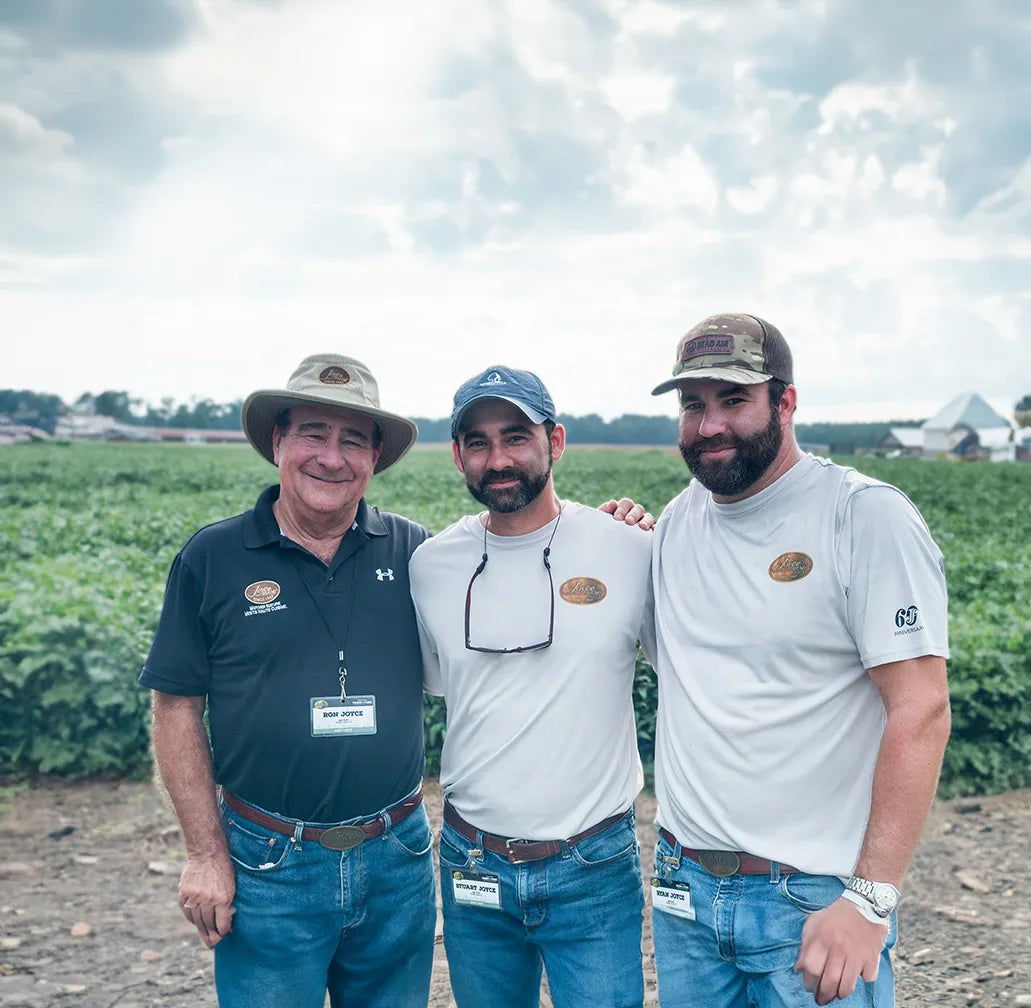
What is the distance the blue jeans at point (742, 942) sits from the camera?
2623 millimetres

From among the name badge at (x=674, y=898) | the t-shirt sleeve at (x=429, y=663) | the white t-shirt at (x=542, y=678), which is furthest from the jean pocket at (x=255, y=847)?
the name badge at (x=674, y=898)

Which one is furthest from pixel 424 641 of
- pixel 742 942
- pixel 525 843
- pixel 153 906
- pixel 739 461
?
pixel 153 906

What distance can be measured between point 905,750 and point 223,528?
2.25 metres

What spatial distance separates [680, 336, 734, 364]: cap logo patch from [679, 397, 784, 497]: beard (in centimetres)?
24

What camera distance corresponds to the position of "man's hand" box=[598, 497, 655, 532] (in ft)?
11.2

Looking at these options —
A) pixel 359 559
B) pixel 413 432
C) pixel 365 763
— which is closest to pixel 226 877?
pixel 365 763

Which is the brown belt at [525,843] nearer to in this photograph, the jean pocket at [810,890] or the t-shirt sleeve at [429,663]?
the t-shirt sleeve at [429,663]

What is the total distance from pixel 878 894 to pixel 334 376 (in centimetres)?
233

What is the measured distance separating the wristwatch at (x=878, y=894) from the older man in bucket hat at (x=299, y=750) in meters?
1.47

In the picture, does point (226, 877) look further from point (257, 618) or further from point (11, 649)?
point (11, 649)

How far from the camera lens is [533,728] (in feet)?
10.1

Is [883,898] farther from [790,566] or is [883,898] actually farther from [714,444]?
[714,444]

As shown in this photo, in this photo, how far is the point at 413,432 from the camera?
3.81 metres

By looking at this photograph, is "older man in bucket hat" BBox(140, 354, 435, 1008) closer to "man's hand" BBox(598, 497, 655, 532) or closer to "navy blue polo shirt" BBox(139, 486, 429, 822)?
"navy blue polo shirt" BBox(139, 486, 429, 822)
